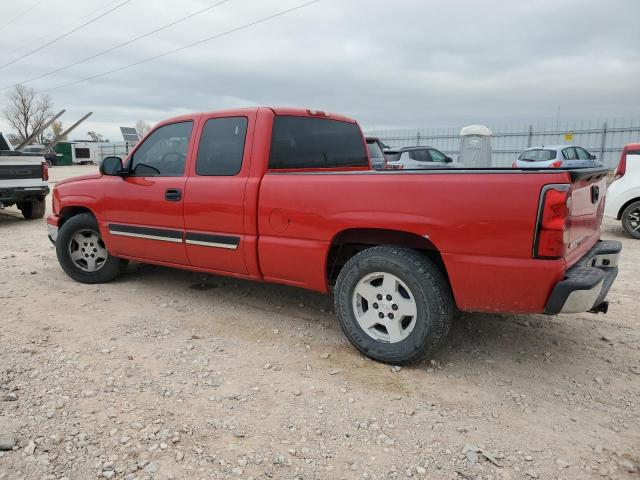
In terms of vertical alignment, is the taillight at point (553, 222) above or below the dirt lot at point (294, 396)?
above

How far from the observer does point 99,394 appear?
2973mm

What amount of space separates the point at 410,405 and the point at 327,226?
1.31 metres

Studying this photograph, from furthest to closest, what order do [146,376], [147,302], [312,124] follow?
[147,302]
[312,124]
[146,376]

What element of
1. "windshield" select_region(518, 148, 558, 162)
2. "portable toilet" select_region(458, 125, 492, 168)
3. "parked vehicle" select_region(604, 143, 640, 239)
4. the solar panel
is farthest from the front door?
→ the solar panel

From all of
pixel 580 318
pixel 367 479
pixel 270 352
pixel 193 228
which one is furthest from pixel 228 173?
pixel 580 318

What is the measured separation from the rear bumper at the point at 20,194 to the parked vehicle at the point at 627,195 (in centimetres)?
1068

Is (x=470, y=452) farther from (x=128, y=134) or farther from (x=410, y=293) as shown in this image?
(x=128, y=134)

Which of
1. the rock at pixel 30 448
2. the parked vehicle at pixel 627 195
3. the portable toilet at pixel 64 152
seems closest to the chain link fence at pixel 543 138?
the parked vehicle at pixel 627 195

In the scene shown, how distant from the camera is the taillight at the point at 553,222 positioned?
8.77 feet

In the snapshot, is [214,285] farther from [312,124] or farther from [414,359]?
[414,359]

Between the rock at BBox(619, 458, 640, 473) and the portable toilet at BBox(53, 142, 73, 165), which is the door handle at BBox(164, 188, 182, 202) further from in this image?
the portable toilet at BBox(53, 142, 73, 165)

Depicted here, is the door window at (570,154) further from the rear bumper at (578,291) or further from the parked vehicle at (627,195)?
the rear bumper at (578,291)

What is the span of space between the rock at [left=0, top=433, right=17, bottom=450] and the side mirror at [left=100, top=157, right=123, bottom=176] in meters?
2.78

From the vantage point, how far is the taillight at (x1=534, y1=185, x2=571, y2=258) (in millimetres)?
2674
